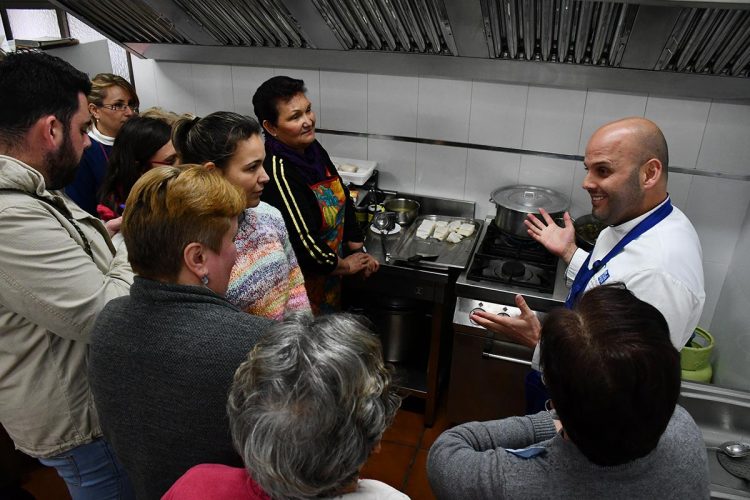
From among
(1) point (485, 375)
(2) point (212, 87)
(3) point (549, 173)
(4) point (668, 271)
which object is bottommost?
(1) point (485, 375)

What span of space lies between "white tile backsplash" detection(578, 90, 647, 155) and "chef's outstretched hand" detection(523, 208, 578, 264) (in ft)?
1.64

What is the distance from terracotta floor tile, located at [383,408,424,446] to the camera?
249 cm

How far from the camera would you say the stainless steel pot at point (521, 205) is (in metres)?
2.27

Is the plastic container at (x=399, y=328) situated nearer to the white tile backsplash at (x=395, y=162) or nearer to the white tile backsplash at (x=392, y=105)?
the white tile backsplash at (x=395, y=162)

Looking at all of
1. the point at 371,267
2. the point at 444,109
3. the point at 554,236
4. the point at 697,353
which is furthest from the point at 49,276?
the point at 697,353

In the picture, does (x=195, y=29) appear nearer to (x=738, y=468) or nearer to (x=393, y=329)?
(x=393, y=329)

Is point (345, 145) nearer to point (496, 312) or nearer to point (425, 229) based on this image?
point (425, 229)

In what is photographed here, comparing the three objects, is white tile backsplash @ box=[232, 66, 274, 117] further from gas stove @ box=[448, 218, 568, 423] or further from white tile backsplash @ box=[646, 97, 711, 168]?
white tile backsplash @ box=[646, 97, 711, 168]

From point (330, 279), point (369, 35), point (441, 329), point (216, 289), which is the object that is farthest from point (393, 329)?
point (216, 289)

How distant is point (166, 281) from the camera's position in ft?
3.19

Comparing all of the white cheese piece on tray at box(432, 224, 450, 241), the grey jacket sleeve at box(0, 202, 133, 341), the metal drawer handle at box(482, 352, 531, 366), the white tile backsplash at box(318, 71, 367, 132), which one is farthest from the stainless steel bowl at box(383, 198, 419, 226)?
the grey jacket sleeve at box(0, 202, 133, 341)

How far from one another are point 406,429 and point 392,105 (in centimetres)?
157

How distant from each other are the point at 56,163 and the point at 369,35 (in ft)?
5.01

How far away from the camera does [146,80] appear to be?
2914 millimetres
